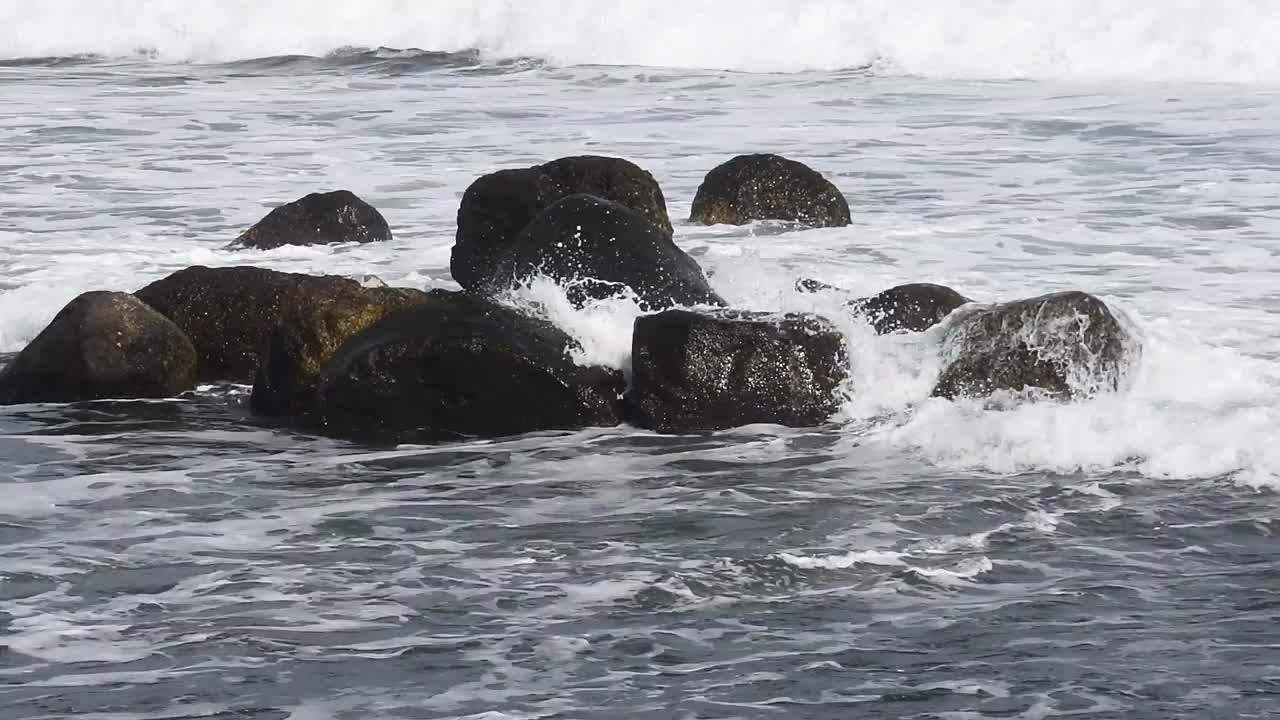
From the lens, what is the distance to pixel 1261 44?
971 inches

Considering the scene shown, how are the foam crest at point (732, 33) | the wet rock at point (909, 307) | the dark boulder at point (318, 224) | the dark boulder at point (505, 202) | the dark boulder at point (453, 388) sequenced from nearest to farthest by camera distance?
the dark boulder at point (453, 388) < the wet rock at point (909, 307) < the dark boulder at point (505, 202) < the dark boulder at point (318, 224) < the foam crest at point (732, 33)

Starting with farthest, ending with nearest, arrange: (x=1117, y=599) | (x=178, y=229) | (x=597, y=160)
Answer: (x=178, y=229) → (x=597, y=160) → (x=1117, y=599)

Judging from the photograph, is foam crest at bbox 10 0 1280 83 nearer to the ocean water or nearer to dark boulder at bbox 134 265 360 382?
the ocean water

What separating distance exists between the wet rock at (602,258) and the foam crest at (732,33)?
17.1 meters

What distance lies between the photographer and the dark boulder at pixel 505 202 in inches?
385

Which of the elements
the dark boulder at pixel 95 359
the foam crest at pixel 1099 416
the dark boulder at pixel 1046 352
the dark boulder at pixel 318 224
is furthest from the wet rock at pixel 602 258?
the dark boulder at pixel 318 224

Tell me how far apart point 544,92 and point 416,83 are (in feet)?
7.56

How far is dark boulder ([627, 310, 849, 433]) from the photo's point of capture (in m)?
7.25

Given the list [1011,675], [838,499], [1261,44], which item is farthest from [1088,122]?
[1011,675]

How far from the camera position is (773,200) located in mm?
12672

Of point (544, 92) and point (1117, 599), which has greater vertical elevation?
point (544, 92)

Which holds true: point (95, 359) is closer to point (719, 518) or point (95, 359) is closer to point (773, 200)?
point (719, 518)

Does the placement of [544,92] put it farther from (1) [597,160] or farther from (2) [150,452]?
(2) [150,452]

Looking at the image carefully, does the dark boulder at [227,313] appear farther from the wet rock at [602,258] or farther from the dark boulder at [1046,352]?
the dark boulder at [1046,352]
